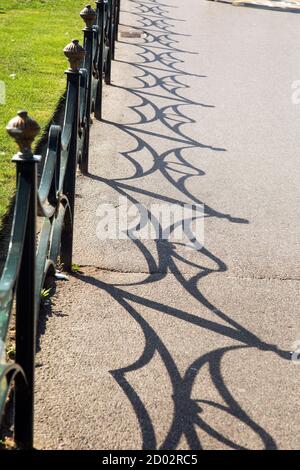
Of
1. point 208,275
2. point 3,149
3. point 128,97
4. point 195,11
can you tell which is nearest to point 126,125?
point 128,97

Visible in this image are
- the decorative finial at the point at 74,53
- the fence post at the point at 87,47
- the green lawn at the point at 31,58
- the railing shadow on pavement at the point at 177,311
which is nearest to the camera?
the railing shadow on pavement at the point at 177,311

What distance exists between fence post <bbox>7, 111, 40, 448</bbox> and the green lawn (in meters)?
2.20

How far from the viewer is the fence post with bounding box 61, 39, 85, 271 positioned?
451 centimetres

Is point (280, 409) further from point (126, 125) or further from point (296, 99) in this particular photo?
point (296, 99)

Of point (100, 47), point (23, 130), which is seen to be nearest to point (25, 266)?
point (23, 130)

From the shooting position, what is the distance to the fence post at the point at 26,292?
2.85m

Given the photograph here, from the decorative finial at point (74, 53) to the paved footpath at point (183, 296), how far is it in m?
1.21

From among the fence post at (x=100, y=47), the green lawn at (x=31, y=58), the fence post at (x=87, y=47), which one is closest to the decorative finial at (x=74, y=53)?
the green lawn at (x=31, y=58)

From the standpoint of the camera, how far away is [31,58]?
33.3ft

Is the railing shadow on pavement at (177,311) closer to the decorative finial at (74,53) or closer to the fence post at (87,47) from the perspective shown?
the fence post at (87,47)

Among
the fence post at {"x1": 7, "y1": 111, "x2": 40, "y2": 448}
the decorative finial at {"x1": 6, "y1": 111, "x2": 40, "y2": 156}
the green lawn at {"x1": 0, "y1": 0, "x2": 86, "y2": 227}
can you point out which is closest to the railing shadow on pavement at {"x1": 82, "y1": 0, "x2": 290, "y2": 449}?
the fence post at {"x1": 7, "y1": 111, "x2": 40, "y2": 448}

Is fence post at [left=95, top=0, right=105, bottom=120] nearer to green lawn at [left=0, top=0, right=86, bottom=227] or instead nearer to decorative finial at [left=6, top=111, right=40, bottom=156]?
green lawn at [left=0, top=0, right=86, bottom=227]

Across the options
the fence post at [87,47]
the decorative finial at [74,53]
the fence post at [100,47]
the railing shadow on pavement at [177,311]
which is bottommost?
the railing shadow on pavement at [177,311]

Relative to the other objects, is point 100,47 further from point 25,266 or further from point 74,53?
point 25,266
